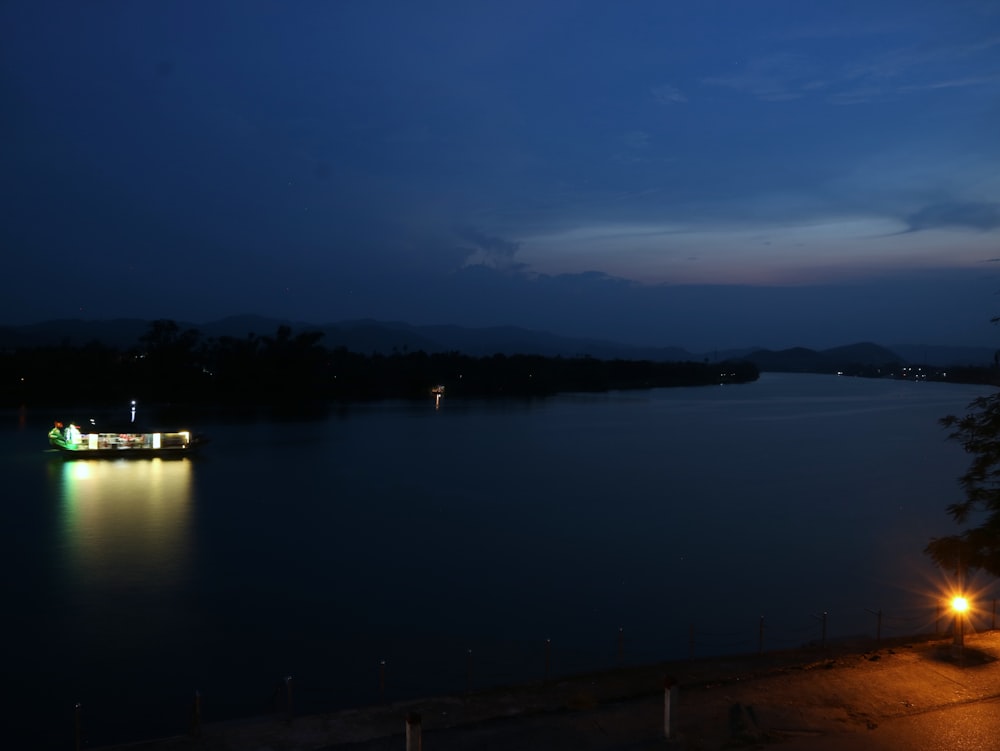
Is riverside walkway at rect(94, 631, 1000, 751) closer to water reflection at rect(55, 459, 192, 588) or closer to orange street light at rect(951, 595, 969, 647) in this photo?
orange street light at rect(951, 595, 969, 647)

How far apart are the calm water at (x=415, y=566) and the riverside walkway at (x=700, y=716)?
41.6 inches

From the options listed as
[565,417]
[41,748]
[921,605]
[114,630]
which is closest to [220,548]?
[114,630]

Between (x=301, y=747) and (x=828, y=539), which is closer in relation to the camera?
(x=301, y=747)

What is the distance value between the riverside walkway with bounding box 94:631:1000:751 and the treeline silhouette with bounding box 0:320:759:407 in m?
40.9

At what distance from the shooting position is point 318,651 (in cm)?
819

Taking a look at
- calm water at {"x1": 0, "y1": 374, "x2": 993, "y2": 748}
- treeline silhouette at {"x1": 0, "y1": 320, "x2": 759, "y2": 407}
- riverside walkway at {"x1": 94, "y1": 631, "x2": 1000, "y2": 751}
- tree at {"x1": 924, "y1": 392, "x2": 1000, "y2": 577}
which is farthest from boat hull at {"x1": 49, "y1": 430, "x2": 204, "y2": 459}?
tree at {"x1": 924, "y1": 392, "x2": 1000, "y2": 577}

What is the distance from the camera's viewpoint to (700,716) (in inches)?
171

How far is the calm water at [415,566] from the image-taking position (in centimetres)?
767

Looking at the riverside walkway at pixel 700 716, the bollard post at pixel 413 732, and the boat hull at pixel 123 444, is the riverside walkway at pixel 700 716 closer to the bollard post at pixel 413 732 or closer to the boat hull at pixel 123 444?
the bollard post at pixel 413 732

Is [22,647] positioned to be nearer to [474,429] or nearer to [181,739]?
[181,739]

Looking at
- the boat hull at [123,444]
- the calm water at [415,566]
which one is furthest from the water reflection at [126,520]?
the boat hull at [123,444]

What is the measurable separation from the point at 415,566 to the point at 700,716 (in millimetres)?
8100

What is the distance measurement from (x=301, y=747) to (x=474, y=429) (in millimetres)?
28630

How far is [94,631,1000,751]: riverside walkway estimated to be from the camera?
13.1ft
